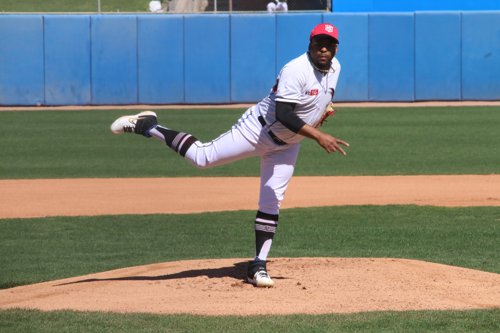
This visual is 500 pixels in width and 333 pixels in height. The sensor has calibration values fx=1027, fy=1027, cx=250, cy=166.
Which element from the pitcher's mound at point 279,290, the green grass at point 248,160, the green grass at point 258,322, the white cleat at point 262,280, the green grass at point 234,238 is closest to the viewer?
the green grass at point 258,322

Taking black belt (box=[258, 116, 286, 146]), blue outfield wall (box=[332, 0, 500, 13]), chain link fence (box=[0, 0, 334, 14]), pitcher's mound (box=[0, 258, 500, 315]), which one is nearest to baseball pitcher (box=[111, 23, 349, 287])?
black belt (box=[258, 116, 286, 146])

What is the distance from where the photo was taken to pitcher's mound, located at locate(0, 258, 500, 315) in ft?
21.9

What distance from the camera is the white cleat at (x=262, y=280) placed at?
724 centimetres

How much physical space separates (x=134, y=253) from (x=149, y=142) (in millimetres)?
10835

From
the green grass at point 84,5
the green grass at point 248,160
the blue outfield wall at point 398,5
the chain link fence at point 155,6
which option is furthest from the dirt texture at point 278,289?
the green grass at point 84,5

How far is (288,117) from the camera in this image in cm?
686

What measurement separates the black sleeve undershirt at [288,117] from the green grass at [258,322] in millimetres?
1295

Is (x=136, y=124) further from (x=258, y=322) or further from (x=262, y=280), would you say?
(x=258, y=322)

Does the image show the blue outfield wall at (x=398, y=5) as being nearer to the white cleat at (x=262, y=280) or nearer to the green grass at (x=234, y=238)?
the green grass at (x=234, y=238)

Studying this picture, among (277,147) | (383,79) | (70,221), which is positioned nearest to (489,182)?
(70,221)

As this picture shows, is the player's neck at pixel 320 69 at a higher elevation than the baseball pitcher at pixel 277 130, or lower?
higher

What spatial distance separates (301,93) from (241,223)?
14.9 ft

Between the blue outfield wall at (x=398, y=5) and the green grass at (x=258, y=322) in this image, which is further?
the blue outfield wall at (x=398, y=5)

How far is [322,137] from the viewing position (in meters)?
6.78
